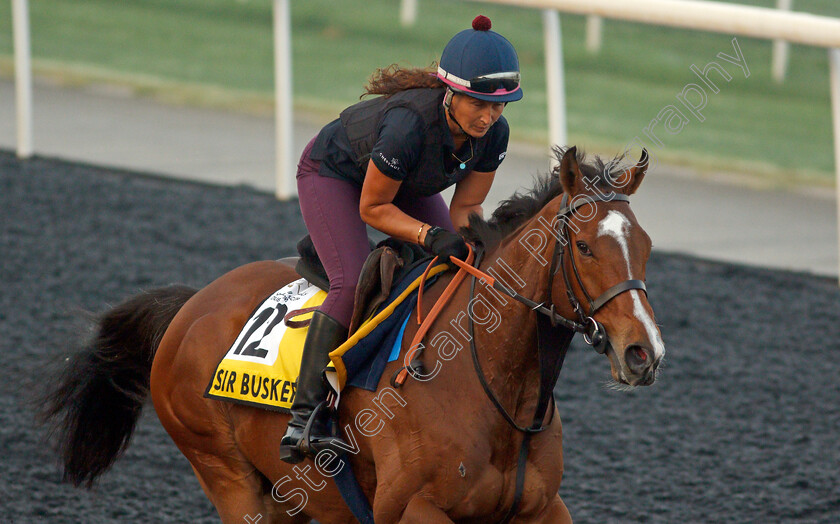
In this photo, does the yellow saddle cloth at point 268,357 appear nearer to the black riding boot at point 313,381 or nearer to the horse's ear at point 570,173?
the black riding boot at point 313,381

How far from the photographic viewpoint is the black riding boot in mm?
3623

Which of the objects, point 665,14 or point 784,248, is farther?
point 784,248

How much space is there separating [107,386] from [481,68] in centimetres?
212

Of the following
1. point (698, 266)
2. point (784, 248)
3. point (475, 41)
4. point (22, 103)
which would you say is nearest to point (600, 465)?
point (475, 41)

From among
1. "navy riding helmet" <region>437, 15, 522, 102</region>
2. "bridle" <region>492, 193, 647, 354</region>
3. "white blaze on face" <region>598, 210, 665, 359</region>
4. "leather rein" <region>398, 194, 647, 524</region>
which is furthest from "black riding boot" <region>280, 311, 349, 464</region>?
"white blaze on face" <region>598, 210, 665, 359</region>

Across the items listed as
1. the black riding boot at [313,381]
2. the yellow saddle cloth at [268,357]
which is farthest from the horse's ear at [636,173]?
the yellow saddle cloth at [268,357]

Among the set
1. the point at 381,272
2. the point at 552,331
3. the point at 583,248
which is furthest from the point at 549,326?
the point at 381,272

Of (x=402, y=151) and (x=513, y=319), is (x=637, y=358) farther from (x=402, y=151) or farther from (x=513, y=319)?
(x=402, y=151)

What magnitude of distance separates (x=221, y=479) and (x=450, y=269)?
3.91ft

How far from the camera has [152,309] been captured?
14.7ft

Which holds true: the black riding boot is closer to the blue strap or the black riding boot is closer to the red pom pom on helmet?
the blue strap

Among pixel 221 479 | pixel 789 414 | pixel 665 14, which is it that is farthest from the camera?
pixel 665 14

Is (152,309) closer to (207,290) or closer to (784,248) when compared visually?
(207,290)

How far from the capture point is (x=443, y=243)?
137 inches
